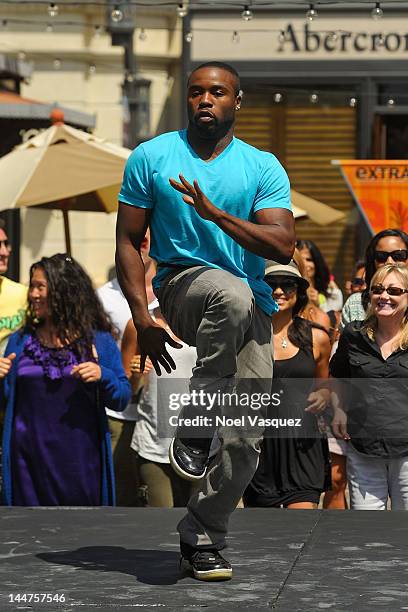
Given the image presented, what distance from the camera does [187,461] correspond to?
17.3 feet

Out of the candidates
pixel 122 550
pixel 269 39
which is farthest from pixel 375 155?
pixel 122 550

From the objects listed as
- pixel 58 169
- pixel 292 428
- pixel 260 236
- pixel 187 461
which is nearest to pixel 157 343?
pixel 187 461

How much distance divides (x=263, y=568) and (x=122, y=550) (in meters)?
0.70

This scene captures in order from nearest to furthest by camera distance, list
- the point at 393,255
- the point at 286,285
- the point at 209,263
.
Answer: the point at 209,263 < the point at 286,285 < the point at 393,255

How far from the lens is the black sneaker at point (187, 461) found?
5.26 m

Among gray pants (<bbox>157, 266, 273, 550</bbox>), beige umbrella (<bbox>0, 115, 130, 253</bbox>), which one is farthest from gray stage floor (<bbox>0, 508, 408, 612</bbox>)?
beige umbrella (<bbox>0, 115, 130, 253</bbox>)

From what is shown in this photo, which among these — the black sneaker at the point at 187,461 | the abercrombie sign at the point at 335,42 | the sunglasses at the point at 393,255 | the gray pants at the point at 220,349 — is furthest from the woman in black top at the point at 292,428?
the abercrombie sign at the point at 335,42

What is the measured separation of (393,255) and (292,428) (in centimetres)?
123

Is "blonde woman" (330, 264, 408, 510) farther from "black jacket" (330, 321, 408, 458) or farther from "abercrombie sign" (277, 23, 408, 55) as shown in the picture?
"abercrombie sign" (277, 23, 408, 55)

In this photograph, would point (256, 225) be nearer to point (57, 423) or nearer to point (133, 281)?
point (133, 281)

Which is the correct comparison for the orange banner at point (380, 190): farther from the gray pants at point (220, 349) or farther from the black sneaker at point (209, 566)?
the black sneaker at point (209, 566)

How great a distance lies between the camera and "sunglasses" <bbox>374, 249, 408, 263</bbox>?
8352 millimetres

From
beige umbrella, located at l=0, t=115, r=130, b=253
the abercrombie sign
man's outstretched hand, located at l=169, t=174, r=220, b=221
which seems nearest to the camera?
man's outstretched hand, located at l=169, t=174, r=220, b=221

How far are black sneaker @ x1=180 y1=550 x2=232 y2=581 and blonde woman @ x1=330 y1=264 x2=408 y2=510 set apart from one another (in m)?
2.11
